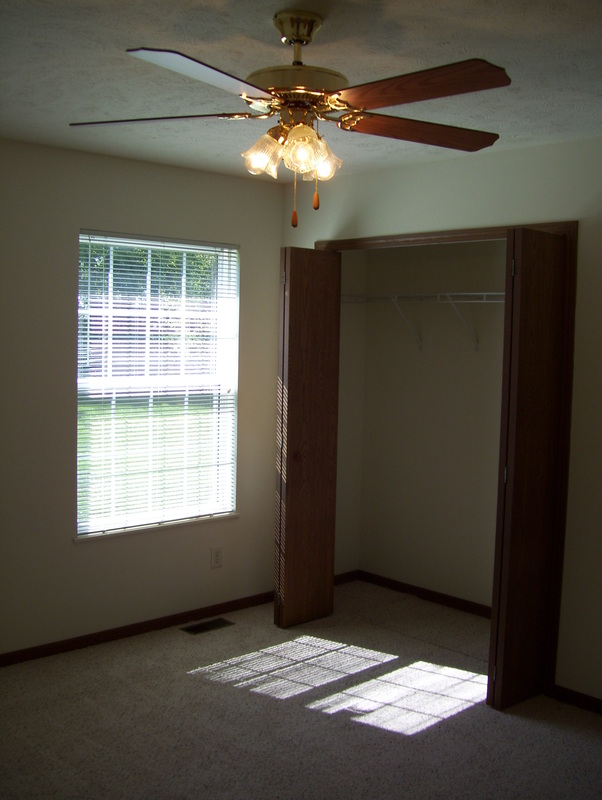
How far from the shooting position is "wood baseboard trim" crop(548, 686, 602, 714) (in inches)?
138

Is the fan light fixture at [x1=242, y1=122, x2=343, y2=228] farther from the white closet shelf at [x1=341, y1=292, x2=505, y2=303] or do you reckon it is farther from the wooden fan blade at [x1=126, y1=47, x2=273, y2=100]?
the white closet shelf at [x1=341, y1=292, x2=505, y2=303]

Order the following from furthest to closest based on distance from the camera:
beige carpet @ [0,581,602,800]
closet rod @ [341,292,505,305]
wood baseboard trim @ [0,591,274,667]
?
closet rod @ [341,292,505,305]
wood baseboard trim @ [0,591,274,667]
beige carpet @ [0,581,602,800]

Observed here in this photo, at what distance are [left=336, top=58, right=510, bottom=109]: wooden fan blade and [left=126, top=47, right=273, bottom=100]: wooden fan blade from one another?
0.25 metres

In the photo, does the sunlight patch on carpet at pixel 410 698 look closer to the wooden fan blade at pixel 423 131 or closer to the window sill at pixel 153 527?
the window sill at pixel 153 527

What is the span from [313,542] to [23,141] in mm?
2534

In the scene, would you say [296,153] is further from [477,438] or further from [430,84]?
[477,438]

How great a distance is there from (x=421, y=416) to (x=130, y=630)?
2143 millimetres

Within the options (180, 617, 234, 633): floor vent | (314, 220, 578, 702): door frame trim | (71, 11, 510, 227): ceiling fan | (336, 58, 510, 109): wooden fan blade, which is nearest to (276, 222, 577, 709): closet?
(314, 220, 578, 702): door frame trim

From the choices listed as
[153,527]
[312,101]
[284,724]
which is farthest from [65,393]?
[312,101]

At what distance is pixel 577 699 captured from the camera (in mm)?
3545

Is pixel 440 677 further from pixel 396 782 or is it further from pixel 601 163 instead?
pixel 601 163

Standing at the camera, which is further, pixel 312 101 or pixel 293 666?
pixel 293 666

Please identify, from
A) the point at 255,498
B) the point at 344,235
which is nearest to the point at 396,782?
the point at 255,498

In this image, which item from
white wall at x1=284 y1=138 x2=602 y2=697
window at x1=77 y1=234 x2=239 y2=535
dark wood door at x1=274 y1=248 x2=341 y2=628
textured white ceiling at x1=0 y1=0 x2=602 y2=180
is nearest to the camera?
textured white ceiling at x1=0 y1=0 x2=602 y2=180
